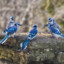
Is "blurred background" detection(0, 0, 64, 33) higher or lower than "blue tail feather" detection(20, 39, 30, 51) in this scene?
higher

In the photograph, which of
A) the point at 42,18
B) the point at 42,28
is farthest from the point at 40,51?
the point at 42,18

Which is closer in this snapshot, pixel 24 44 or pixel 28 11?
pixel 24 44

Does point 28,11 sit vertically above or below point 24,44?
above

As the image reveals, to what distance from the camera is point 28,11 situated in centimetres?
1339

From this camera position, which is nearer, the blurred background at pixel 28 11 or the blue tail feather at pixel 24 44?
the blue tail feather at pixel 24 44

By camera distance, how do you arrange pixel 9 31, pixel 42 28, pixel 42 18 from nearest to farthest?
pixel 9 31 < pixel 42 28 < pixel 42 18

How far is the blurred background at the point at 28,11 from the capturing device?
44.0 feet

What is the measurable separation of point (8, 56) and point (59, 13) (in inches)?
273

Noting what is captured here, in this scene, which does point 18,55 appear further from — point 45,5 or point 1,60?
point 45,5

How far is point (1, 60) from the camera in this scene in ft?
20.9

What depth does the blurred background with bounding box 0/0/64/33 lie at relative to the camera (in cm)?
1340

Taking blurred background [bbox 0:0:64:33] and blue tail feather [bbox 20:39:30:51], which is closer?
blue tail feather [bbox 20:39:30:51]

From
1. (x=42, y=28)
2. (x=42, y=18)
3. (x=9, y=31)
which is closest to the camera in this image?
(x=9, y=31)

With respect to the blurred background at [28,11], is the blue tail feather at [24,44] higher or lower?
lower
